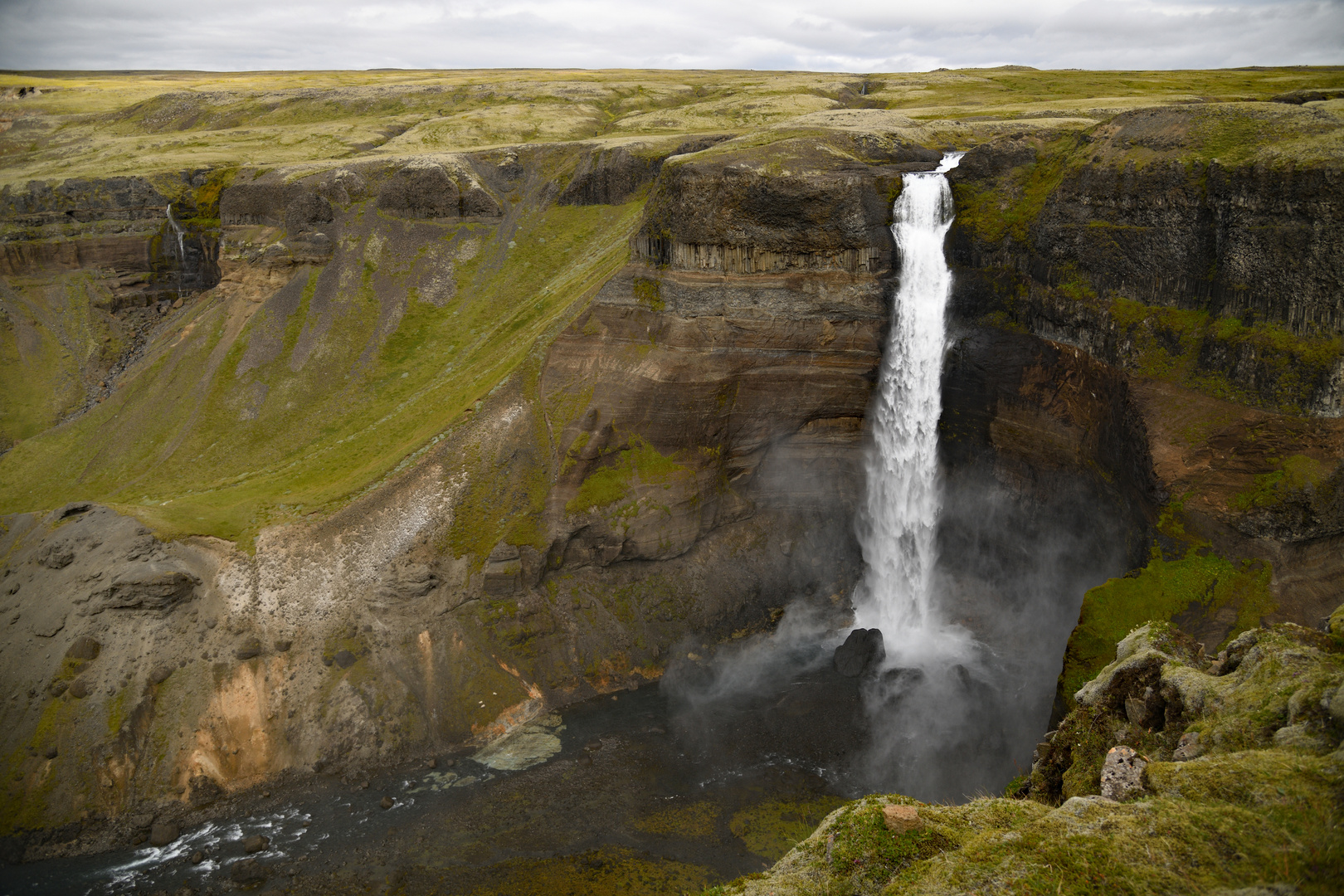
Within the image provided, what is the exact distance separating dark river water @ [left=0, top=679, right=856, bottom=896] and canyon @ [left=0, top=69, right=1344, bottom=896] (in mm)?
2038

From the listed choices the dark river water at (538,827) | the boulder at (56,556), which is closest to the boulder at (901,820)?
the dark river water at (538,827)

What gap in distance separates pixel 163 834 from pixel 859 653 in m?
33.0

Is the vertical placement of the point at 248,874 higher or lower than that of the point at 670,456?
lower

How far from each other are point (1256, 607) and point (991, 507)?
581 inches

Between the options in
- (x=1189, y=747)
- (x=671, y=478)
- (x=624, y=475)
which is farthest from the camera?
(x=671, y=478)

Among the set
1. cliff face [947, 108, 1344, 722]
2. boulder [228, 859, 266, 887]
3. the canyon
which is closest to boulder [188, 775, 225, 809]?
the canyon

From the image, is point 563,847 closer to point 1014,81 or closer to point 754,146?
point 754,146

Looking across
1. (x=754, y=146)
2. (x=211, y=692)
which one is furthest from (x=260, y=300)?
(x=754, y=146)

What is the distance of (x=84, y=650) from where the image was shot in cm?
3738

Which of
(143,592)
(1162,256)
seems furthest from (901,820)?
(143,592)

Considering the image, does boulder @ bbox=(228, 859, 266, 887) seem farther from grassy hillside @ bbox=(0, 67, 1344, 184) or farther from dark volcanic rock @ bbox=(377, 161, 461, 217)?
grassy hillside @ bbox=(0, 67, 1344, 184)

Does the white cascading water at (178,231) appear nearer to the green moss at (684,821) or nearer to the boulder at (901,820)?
the green moss at (684,821)

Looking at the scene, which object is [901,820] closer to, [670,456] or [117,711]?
[670,456]

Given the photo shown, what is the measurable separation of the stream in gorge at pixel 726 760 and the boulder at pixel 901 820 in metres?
17.5
